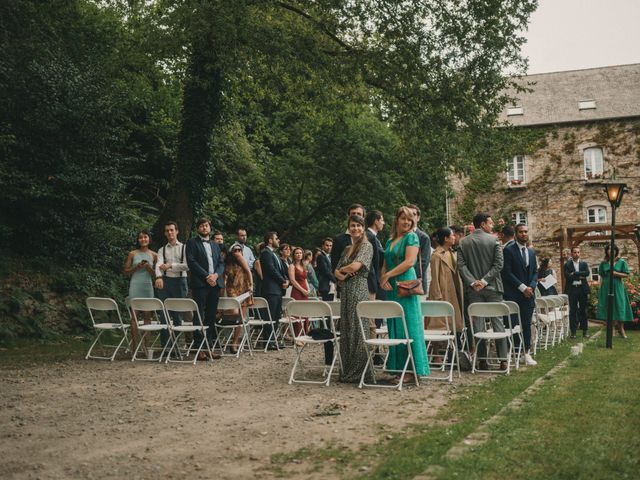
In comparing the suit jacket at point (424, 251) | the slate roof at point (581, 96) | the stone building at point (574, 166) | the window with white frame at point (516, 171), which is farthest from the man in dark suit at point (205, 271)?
the window with white frame at point (516, 171)

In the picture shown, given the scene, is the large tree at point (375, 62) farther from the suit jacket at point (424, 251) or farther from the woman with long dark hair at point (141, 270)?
the suit jacket at point (424, 251)

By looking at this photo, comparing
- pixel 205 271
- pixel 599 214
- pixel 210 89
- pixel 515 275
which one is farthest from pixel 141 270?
pixel 599 214

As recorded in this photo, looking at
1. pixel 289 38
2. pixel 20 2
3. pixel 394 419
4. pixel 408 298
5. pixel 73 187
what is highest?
pixel 20 2

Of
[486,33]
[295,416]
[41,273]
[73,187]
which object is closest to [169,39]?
[73,187]

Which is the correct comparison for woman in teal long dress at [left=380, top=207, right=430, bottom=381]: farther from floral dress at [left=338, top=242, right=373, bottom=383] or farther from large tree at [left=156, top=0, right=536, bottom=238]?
large tree at [left=156, top=0, right=536, bottom=238]

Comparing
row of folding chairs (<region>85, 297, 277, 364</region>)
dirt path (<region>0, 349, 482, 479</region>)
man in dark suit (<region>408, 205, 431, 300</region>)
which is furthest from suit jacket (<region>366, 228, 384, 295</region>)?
row of folding chairs (<region>85, 297, 277, 364</region>)

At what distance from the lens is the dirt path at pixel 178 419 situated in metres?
4.52

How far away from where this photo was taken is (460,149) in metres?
Answer: 15.3

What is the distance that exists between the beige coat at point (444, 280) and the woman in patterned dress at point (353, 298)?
1.85 meters

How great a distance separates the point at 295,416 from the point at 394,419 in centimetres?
88

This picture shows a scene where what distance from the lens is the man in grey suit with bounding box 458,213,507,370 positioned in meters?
8.80

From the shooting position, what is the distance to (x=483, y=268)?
29.3ft

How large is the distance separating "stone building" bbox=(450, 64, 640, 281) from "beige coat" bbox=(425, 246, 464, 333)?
944 inches

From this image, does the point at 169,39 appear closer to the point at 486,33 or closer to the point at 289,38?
the point at 289,38
